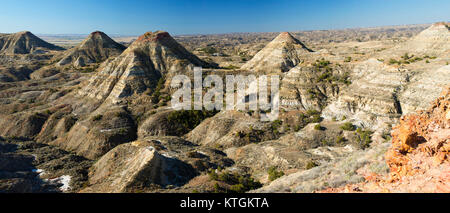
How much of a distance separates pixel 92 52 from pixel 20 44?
78.5m

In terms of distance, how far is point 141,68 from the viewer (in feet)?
195

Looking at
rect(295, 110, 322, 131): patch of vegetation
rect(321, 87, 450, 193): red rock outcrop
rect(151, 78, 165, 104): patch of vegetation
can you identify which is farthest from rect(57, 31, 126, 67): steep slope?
rect(321, 87, 450, 193): red rock outcrop

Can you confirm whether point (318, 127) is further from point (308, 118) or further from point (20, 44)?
point (20, 44)

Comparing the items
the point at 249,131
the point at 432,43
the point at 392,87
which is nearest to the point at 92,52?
the point at 249,131

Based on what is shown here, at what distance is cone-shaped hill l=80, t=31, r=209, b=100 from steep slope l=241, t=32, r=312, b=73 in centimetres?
1949

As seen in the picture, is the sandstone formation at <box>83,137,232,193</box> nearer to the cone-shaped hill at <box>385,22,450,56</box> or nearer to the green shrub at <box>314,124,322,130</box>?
the green shrub at <box>314,124,322,130</box>

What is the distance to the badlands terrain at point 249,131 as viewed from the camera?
Answer: 1322 cm

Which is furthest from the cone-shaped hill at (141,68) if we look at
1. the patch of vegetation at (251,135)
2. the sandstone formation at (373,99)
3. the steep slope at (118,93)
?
the sandstone formation at (373,99)

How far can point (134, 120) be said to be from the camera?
153 feet

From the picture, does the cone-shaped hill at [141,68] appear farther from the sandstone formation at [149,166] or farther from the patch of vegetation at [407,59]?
the patch of vegetation at [407,59]

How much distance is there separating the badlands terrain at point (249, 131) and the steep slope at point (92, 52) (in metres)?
36.6

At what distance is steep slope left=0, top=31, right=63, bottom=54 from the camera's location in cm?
13825
